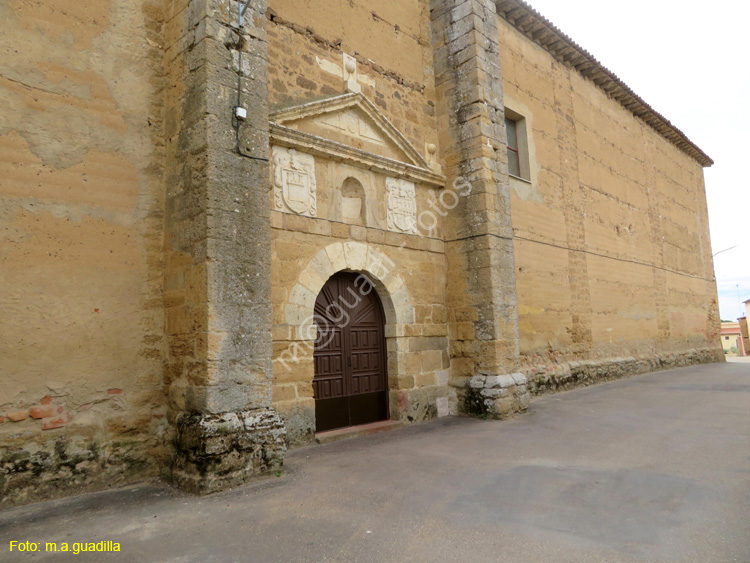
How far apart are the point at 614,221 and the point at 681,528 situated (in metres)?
10.1

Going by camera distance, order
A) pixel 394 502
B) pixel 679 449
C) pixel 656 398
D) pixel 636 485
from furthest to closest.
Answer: pixel 656 398, pixel 679 449, pixel 636 485, pixel 394 502

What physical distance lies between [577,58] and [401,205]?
23.3ft

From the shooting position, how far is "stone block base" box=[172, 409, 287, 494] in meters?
3.71

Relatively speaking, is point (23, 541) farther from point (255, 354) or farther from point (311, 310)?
point (311, 310)

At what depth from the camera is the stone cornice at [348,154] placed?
17.1ft

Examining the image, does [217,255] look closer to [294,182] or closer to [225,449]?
[225,449]

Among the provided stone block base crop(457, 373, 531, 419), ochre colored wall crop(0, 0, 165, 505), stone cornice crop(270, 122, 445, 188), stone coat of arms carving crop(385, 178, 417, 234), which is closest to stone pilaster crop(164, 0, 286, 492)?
ochre colored wall crop(0, 0, 165, 505)

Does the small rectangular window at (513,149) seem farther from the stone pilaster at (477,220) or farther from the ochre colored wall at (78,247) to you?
the ochre colored wall at (78,247)

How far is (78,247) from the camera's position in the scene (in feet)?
12.8

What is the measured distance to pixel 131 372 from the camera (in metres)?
4.10

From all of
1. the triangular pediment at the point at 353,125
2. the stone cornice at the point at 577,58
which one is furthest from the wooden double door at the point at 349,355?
the stone cornice at the point at 577,58

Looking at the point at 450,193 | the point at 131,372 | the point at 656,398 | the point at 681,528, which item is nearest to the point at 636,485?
the point at 681,528

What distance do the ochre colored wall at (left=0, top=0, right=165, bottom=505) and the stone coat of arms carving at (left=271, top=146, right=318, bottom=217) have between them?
3.87ft

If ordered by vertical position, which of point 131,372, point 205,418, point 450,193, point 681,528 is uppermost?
point 450,193
